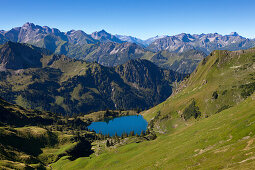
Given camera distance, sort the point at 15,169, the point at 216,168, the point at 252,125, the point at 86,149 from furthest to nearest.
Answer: the point at 86,149 → the point at 15,169 → the point at 252,125 → the point at 216,168

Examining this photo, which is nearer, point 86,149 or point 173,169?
point 173,169

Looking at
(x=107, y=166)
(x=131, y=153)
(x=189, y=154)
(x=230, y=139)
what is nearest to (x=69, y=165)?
(x=107, y=166)

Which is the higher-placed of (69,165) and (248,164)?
(69,165)

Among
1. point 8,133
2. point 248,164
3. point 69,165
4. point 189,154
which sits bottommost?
point 248,164

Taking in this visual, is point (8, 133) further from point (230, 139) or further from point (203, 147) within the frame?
point (230, 139)

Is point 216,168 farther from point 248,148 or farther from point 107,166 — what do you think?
point 107,166

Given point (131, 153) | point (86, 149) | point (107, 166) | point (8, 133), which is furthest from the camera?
point (86, 149)

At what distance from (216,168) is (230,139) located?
29.5 meters

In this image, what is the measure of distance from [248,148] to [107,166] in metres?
88.1

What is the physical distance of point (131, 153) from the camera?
5349 inches

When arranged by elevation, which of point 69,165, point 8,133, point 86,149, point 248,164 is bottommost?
point 248,164

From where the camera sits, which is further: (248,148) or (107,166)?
(107,166)

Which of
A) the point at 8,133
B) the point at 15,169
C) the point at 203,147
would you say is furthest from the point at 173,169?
the point at 8,133

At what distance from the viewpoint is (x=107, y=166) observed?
404 ft
